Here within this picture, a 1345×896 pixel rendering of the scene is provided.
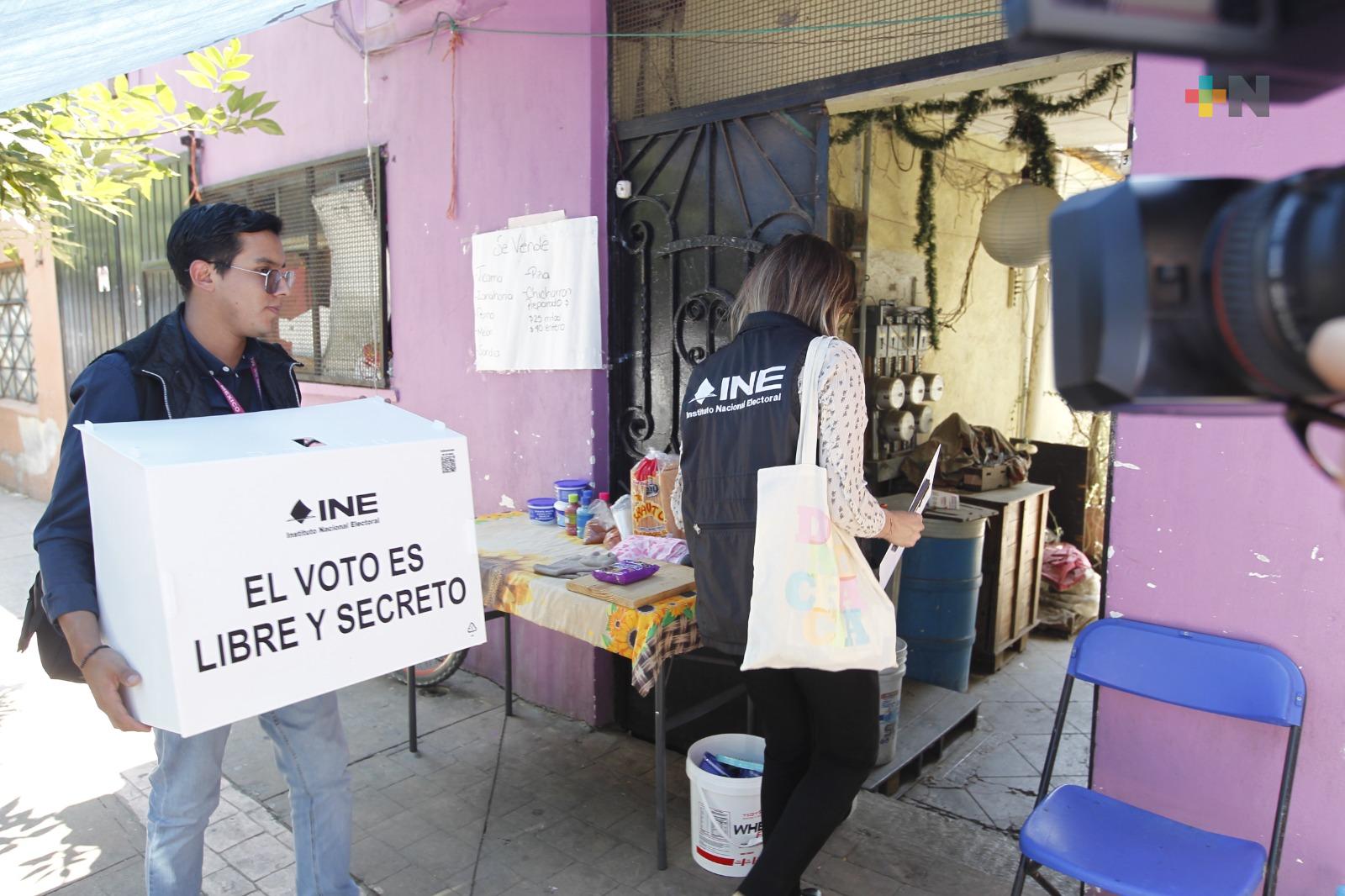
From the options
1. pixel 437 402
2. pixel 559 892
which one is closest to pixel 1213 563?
pixel 559 892

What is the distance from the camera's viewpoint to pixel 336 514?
6.10ft

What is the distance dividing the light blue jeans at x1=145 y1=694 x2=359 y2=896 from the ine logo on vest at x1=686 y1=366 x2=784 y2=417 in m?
1.23

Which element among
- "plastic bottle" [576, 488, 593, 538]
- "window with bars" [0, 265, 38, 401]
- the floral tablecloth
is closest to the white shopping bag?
the floral tablecloth

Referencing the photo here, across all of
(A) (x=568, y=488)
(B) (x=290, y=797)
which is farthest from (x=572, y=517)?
(B) (x=290, y=797)

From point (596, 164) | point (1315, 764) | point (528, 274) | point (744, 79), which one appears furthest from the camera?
point (528, 274)

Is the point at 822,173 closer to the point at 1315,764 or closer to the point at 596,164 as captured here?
the point at 596,164

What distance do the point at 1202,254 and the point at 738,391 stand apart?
143 centimetres

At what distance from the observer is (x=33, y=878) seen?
2.81m

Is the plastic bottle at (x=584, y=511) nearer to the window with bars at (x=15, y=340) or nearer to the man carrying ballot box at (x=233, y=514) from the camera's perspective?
the man carrying ballot box at (x=233, y=514)

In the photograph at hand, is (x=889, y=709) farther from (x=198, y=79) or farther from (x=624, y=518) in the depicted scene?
(x=198, y=79)

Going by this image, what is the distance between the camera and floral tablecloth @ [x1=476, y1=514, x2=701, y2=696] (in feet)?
8.34

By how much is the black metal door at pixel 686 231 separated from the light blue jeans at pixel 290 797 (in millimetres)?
1904

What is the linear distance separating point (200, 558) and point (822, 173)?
7.81 ft

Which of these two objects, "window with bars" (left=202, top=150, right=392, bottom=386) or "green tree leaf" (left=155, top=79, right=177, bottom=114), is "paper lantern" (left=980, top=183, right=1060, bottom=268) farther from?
"green tree leaf" (left=155, top=79, right=177, bottom=114)
